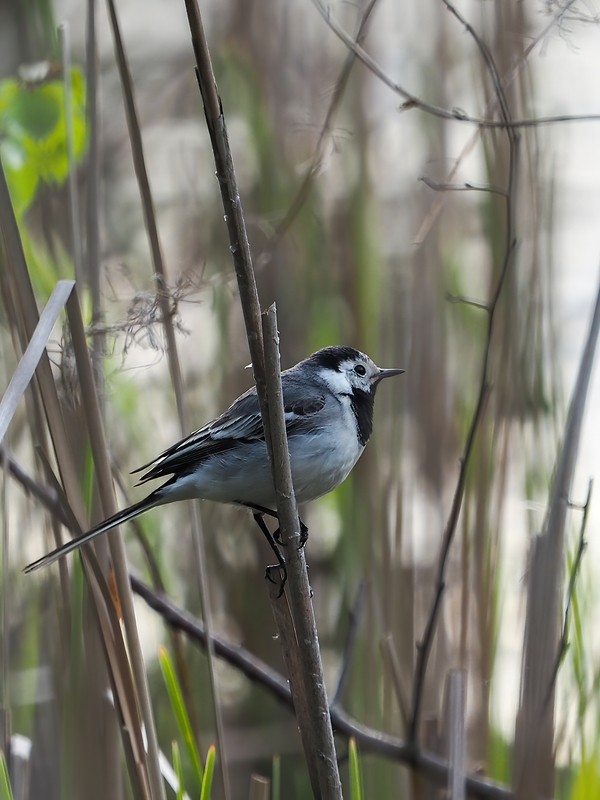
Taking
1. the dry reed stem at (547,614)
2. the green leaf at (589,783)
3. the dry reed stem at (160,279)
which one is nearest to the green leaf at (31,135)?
the dry reed stem at (160,279)

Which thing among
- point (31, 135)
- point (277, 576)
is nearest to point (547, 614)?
point (277, 576)

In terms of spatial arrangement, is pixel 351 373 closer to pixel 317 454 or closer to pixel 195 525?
pixel 317 454

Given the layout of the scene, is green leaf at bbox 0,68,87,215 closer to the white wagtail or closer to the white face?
the white wagtail

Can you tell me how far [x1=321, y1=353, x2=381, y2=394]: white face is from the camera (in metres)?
2.01

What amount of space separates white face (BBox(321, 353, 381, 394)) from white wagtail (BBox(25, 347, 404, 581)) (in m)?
0.03

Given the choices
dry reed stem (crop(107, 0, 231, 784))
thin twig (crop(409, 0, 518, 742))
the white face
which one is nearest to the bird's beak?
the white face

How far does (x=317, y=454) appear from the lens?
69.4 inches

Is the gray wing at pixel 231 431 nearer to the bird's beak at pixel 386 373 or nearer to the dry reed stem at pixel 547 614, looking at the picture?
the bird's beak at pixel 386 373

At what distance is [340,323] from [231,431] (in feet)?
2.04

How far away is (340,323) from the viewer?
2.33 meters

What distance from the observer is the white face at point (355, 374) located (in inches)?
79.1

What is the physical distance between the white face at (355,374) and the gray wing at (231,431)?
0.27 feet

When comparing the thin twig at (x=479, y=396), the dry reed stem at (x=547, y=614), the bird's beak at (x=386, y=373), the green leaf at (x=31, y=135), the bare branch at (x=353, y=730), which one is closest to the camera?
the dry reed stem at (x=547, y=614)

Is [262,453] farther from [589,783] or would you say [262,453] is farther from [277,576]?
[589,783]
